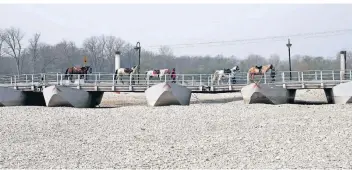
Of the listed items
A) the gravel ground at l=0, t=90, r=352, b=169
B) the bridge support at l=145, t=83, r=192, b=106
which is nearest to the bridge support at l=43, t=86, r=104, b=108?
the gravel ground at l=0, t=90, r=352, b=169

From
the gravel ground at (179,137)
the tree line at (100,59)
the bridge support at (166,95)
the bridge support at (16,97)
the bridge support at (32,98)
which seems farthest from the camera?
the tree line at (100,59)

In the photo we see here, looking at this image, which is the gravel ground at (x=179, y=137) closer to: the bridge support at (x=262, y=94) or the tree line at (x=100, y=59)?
the bridge support at (x=262, y=94)

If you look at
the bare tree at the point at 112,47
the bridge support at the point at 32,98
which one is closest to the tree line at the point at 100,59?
the bare tree at the point at 112,47

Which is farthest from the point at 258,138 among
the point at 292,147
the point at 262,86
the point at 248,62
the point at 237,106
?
the point at 248,62

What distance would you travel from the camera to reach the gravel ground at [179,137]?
42.8 ft

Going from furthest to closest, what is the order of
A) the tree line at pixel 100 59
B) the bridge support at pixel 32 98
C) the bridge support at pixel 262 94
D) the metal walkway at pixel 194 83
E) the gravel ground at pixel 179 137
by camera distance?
the tree line at pixel 100 59, the bridge support at pixel 32 98, the metal walkway at pixel 194 83, the bridge support at pixel 262 94, the gravel ground at pixel 179 137

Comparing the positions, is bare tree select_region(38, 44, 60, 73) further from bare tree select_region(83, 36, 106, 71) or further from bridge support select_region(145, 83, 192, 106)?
bridge support select_region(145, 83, 192, 106)

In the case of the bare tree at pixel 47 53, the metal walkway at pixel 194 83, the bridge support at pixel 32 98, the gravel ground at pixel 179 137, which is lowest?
the gravel ground at pixel 179 137

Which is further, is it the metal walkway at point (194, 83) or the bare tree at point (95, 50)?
the bare tree at point (95, 50)

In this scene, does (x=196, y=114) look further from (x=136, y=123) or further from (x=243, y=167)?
(x=243, y=167)

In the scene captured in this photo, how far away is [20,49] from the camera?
76750 millimetres

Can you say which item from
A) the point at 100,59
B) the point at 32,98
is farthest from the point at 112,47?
the point at 32,98

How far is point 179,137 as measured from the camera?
17.6 meters

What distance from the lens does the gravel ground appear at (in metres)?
13.0
